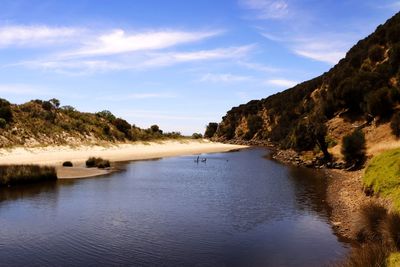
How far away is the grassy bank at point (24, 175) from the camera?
34.8 meters

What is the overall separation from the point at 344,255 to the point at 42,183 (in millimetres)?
27463

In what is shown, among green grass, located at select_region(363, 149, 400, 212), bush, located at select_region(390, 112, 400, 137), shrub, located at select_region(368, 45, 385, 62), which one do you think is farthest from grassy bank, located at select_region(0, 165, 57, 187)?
shrub, located at select_region(368, 45, 385, 62)

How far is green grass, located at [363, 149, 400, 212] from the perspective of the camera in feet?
76.7

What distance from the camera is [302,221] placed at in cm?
2331

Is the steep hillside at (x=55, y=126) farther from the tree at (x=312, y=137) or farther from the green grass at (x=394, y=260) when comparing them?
the green grass at (x=394, y=260)

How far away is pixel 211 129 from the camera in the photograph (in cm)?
18812

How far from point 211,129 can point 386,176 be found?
162723mm

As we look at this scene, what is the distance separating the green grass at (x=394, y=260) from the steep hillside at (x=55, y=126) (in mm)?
54392

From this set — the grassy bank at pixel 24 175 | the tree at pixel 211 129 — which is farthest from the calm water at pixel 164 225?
the tree at pixel 211 129

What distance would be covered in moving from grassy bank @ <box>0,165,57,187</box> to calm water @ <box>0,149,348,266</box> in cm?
222

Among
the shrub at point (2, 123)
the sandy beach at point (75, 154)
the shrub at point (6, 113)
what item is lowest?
the sandy beach at point (75, 154)

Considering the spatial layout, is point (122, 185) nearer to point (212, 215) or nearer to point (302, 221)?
point (212, 215)

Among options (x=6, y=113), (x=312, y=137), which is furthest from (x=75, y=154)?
(x=312, y=137)

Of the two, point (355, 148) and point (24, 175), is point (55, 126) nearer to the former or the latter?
point (24, 175)
